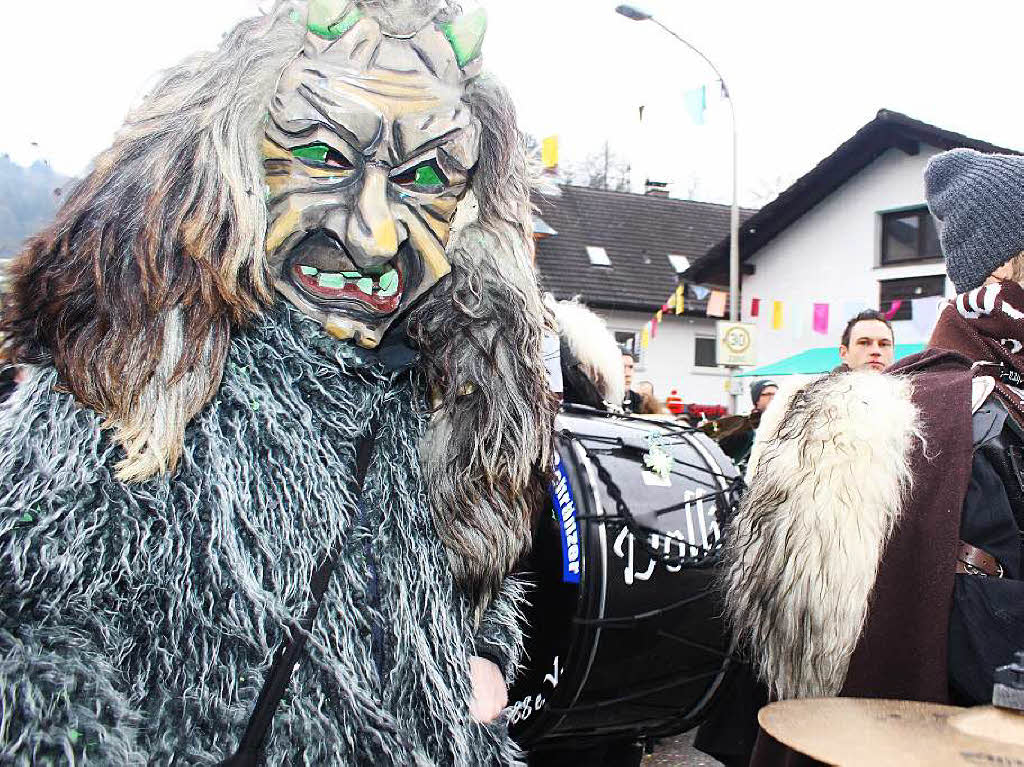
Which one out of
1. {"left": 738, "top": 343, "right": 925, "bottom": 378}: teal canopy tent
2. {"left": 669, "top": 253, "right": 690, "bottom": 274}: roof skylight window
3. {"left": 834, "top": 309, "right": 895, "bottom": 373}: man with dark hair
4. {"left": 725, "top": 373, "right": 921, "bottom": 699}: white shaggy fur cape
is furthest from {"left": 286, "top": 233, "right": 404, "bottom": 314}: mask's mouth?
{"left": 669, "top": 253, "right": 690, "bottom": 274}: roof skylight window

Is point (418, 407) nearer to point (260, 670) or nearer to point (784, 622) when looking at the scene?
point (260, 670)

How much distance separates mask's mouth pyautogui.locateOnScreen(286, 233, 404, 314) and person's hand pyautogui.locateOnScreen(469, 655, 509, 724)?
0.69 meters

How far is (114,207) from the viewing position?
5.33 feet

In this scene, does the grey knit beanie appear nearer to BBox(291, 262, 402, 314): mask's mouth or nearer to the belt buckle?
the belt buckle

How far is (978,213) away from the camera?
178cm

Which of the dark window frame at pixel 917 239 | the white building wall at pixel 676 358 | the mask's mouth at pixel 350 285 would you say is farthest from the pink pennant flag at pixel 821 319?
the mask's mouth at pixel 350 285

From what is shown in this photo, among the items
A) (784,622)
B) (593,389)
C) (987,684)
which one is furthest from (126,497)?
(593,389)

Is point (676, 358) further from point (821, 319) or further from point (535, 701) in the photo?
point (535, 701)

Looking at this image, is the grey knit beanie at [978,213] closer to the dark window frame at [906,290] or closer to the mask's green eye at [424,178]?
the mask's green eye at [424,178]

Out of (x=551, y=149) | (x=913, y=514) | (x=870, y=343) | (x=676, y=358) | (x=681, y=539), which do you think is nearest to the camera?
(x=913, y=514)

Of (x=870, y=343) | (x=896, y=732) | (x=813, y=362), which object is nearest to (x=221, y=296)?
(x=896, y=732)

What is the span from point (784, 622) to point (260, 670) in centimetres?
91

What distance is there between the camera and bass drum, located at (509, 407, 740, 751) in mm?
2521

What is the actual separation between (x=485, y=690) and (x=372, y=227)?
882 millimetres
